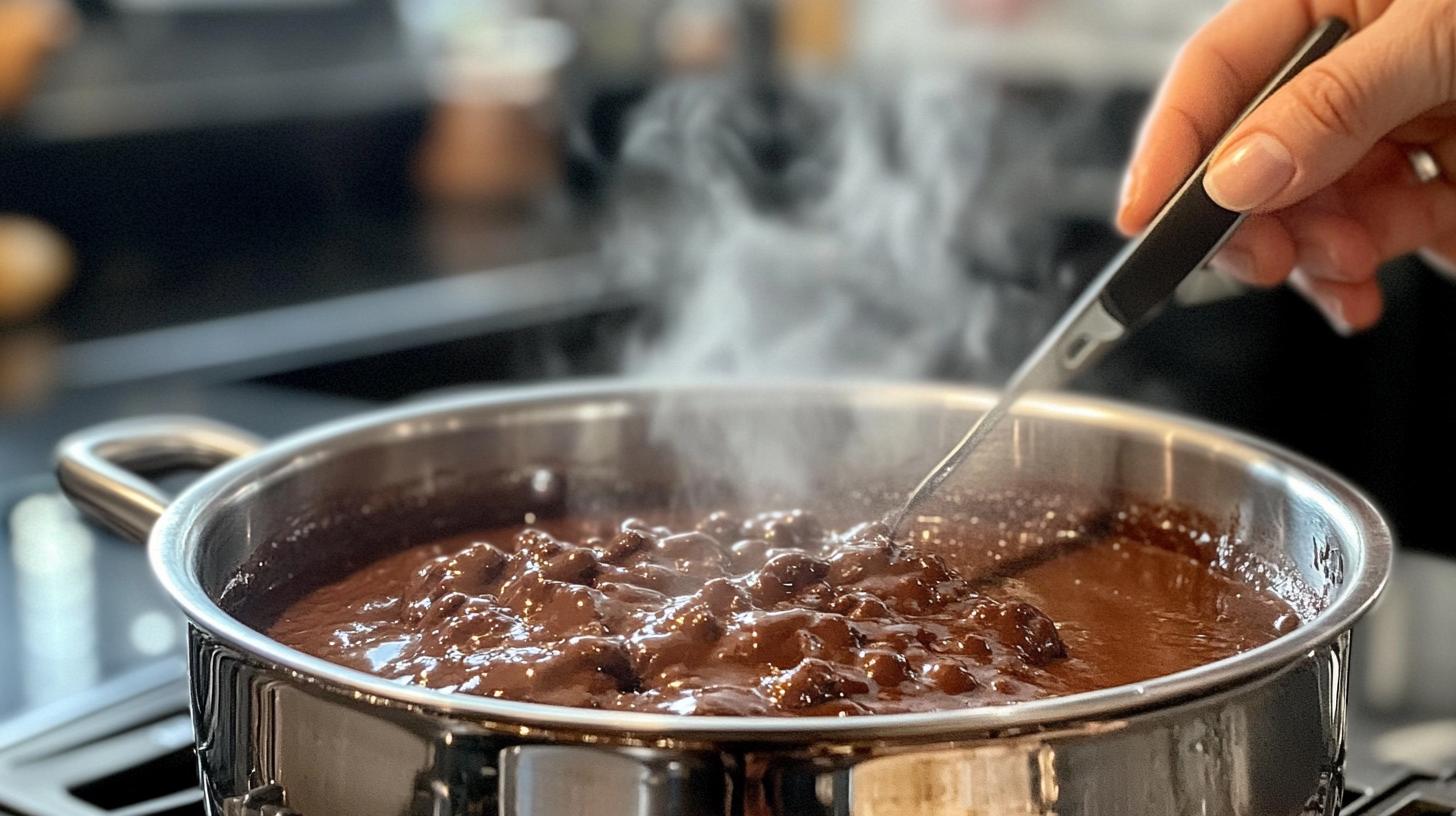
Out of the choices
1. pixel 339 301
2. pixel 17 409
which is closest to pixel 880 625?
pixel 17 409

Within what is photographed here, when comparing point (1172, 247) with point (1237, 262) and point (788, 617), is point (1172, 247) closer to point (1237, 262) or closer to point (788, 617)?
point (1237, 262)

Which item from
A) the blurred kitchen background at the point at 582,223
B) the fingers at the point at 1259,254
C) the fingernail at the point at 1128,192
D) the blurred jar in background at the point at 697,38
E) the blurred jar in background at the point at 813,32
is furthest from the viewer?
the blurred jar in background at the point at 813,32

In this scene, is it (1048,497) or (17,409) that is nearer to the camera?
(1048,497)

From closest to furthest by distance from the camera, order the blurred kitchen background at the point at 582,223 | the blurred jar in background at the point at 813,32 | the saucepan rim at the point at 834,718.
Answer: the saucepan rim at the point at 834,718, the blurred kitchen background at the point at 582,223, the blurred jar in background at the point at 813,32

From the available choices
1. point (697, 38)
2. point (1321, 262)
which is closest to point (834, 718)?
point (1321, 262)

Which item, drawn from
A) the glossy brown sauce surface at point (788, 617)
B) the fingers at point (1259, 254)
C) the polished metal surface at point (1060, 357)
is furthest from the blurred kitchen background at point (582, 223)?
the polished metal surface at point (1060, 357)

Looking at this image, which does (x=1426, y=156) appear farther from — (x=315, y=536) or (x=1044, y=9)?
(x=1044, y=9)

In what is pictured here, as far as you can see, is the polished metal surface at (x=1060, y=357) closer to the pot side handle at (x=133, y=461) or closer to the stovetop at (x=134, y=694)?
the stovetop at (x=134, y=694)
